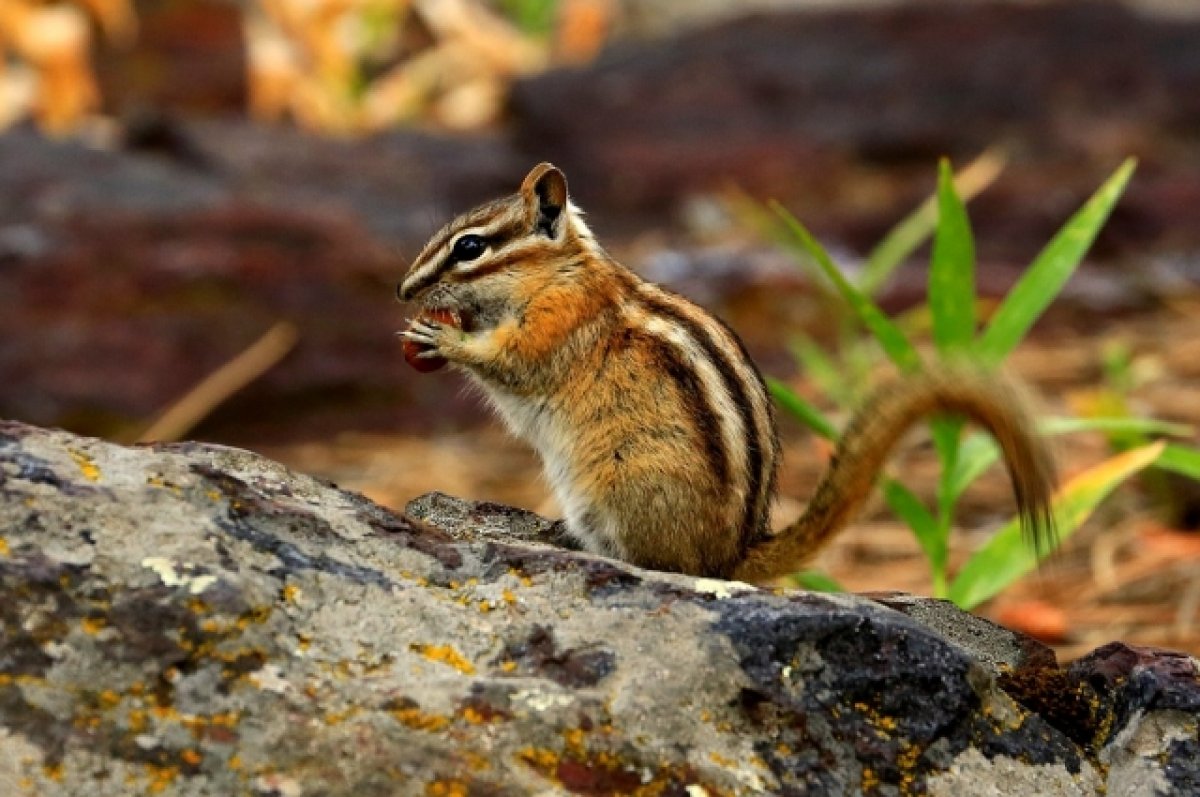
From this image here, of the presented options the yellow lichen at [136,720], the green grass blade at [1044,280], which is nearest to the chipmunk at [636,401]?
the green grass blade at [1044,280]

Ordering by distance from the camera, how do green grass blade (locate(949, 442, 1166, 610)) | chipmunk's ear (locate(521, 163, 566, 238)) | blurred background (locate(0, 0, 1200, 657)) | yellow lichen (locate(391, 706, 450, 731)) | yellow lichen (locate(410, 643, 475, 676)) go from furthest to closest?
blurred background (locate(0, 0, 1200, 657)), green grass blade (locate(949, 442, 1166, 610)), chipmunk's ear (locate(521, 163, 566, 238)), yellow lichen (locate(410, 643, 475, 676)), yellow lichen (locate(391, 706, 450, 731))

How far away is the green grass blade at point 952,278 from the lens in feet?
12.5

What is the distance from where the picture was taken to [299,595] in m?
2.15

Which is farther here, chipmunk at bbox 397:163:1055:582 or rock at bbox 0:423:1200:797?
chipmunk at bbox 397:163:1055:582

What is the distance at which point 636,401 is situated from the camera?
9.59ft

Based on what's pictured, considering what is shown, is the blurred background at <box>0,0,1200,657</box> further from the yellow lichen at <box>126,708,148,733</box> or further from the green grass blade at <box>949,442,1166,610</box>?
the yellow lichen at <box>126,708,148,733</box>

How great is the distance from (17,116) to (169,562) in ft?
23.3

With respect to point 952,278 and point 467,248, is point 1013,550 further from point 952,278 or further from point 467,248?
point 467,248

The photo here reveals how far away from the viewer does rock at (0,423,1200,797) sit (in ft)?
6.39

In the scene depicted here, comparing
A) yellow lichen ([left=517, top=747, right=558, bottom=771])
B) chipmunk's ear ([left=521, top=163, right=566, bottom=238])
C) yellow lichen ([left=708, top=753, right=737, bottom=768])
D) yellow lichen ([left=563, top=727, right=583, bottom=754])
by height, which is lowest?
yellow lichen ([left=517, top=747, right=558, bottom=771])

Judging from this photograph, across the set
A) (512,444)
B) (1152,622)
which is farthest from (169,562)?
(512,444)

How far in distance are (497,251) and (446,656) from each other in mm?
1254

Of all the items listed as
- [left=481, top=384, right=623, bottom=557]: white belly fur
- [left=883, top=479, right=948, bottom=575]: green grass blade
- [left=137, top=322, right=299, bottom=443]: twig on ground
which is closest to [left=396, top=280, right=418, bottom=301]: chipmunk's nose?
[left=481, top=384, right=623, bottom=557]: white belly fur

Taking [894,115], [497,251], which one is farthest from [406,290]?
[894,115]
